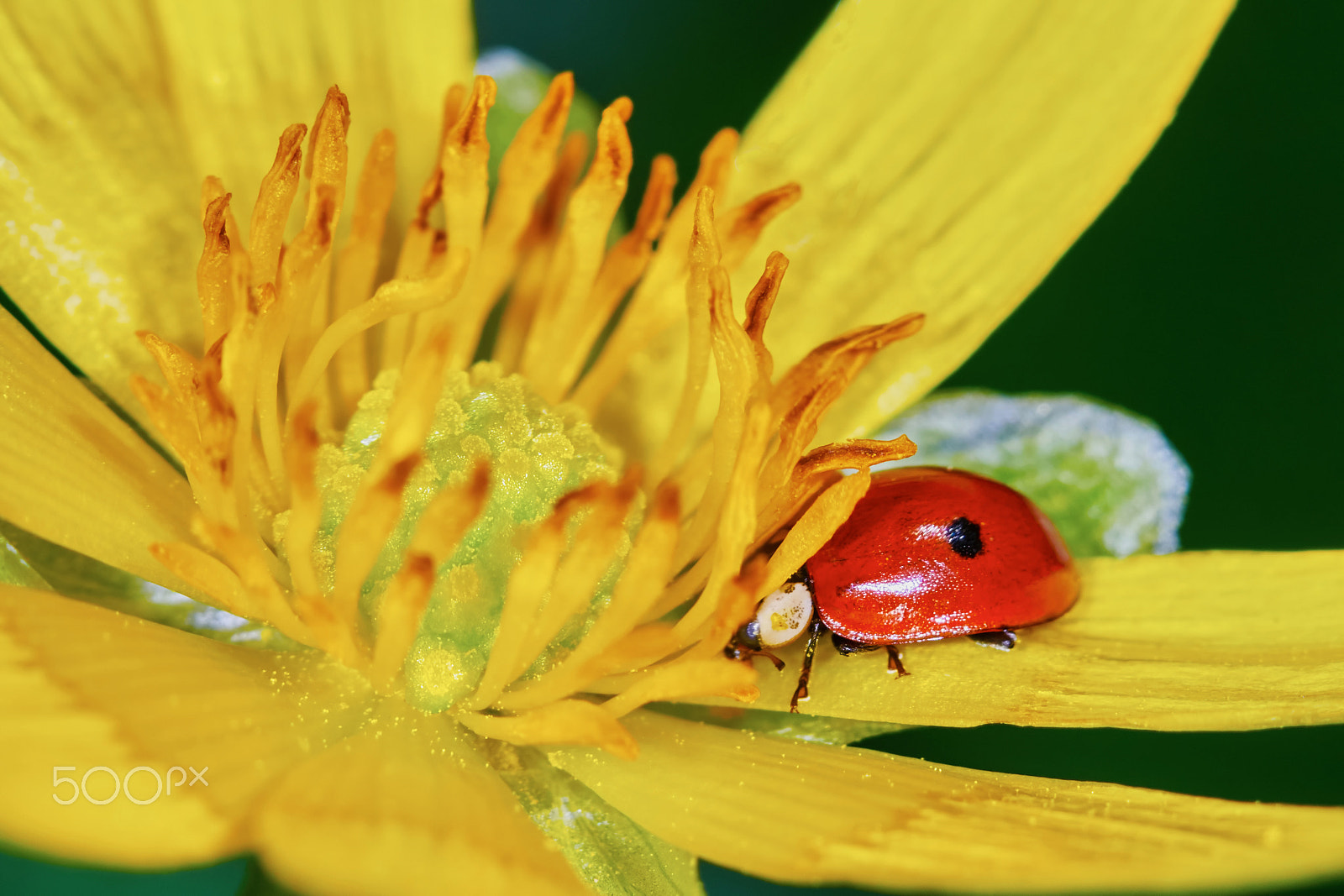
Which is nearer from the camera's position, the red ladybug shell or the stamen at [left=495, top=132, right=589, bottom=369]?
the red ladybug shell

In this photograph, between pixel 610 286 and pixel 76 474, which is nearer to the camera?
pixel 76 474

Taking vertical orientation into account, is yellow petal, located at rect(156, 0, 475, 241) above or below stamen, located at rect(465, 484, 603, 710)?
above

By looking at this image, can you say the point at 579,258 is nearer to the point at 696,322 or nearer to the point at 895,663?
the point at 696,322

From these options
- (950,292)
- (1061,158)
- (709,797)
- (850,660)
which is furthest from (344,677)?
(1061,158)

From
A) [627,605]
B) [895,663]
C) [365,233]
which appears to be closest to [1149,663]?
[895,663]

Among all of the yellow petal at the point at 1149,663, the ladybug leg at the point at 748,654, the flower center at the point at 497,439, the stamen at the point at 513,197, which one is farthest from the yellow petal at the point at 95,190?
the yellow petal at the point at 1149,663

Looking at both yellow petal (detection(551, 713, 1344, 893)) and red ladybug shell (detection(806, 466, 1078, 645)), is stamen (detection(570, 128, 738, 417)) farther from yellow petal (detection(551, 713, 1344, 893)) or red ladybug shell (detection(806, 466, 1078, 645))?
yellow petal (detection(551, 713, 1344, 893))

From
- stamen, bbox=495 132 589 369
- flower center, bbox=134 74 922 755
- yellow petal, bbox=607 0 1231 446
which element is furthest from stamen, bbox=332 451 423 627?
yellow petal, bbox=607 0 1231 446

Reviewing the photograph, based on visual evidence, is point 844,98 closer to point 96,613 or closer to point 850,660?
point 850,660
